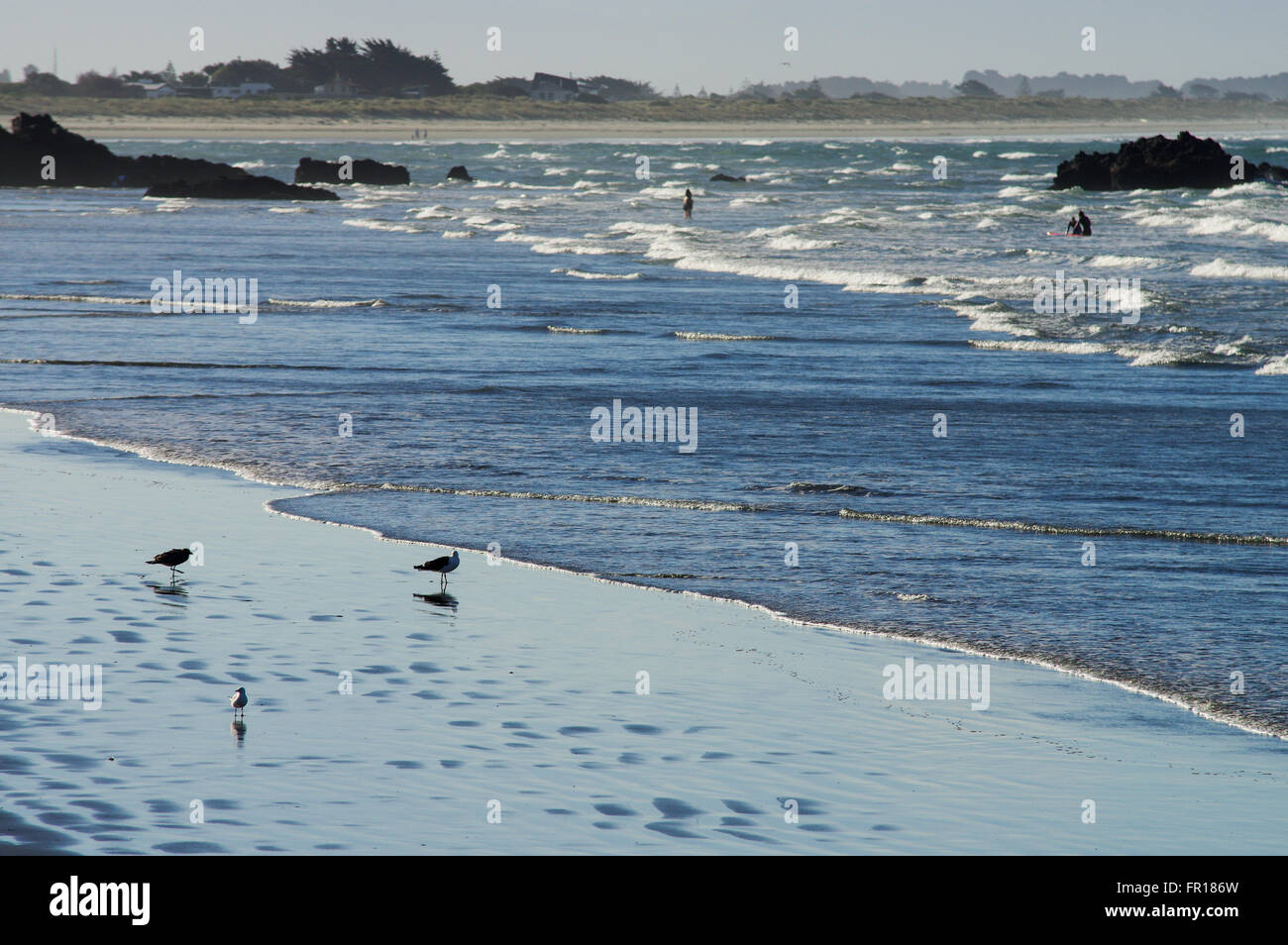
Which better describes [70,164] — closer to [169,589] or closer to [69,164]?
[69,164]

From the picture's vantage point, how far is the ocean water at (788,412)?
9336 mm

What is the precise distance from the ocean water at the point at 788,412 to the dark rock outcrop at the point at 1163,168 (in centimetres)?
3163

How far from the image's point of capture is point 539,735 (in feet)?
21.4

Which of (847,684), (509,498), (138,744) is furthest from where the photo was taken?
(509,498)

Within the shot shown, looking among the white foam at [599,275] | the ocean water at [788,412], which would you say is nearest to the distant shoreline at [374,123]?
the white foam at [599,275]

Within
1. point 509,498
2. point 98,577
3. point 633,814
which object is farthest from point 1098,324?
point 633,814

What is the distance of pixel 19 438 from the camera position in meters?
14.1

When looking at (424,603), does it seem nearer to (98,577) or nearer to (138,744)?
(98,577)

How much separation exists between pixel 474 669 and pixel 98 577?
119 inches

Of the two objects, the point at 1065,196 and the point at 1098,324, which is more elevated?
the point at 1065,196

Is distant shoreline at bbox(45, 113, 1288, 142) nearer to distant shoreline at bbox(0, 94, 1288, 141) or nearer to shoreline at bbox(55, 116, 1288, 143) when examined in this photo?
shoreline at bbox(55, 116, 1288, 143)

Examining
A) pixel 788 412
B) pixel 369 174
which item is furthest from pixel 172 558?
pixel 369 174

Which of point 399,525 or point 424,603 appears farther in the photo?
point 399,525

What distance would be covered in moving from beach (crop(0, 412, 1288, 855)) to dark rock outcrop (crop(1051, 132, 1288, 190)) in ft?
215
